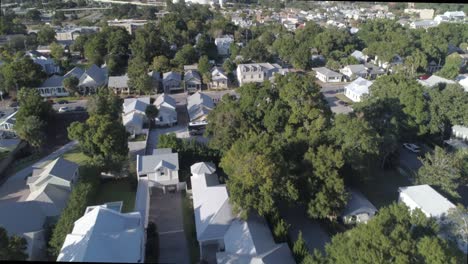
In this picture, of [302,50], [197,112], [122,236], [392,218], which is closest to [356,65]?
[302,50]

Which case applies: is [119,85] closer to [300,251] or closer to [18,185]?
[18,185]

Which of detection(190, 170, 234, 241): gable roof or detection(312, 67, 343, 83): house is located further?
detection(312, 67, 343, 83): house

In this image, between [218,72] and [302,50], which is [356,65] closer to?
[302,50]

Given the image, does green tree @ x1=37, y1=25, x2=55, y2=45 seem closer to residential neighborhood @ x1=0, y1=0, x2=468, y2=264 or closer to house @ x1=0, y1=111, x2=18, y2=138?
residential neighborhood @ x1=0, y1=0, x2=468, y2=264

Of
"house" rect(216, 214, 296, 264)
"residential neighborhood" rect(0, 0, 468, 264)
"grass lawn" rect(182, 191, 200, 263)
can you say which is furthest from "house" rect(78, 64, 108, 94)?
"house" rect(216, 214, 296, 264)

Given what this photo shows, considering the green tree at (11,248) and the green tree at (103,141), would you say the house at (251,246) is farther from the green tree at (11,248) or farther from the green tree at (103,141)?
the green tree at (103,141)

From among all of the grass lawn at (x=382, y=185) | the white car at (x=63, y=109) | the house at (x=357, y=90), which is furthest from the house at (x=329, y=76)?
the white car at (x=63, y=109)
